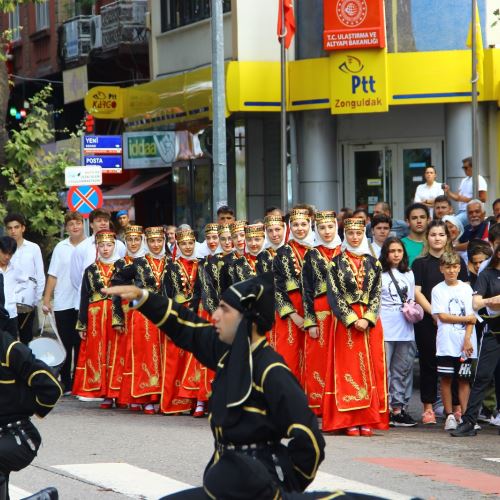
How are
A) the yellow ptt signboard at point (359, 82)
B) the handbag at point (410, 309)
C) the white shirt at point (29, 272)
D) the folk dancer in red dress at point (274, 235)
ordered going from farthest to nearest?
the yellow ptt signboard at point (359, 82) < the white shirt at point (29, 272) < the folk dancer in red dress at point (274, 235) < the handbag at point (410, 309)

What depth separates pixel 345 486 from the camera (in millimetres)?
9188

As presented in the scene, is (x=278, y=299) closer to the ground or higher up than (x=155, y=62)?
closer to the ground

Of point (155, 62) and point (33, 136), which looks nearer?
point (33, 136)

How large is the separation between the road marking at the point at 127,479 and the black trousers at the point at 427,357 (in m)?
3.61

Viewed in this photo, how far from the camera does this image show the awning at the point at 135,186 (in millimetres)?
31766

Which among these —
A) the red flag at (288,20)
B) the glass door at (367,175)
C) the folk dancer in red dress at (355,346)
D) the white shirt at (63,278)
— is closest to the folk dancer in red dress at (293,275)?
the folk dancer in red dress at (355,346)

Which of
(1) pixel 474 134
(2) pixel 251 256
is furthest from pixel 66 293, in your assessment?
(1) pixel 474 134

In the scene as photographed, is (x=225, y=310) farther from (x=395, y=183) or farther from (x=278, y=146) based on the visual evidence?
(x=278, y=146)

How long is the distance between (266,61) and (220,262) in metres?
12.7

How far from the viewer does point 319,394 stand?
12.6m

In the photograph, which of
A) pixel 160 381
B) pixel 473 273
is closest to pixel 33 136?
pixel 160 381

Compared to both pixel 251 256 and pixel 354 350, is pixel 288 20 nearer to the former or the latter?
pixel 251 256

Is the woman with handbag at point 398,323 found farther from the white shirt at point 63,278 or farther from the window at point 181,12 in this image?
the window at point 181,12

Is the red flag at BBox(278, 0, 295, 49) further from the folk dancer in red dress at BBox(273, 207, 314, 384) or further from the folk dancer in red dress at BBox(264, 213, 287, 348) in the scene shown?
the folk dancer in red dress at BBox(273, 207, 314, 384)
